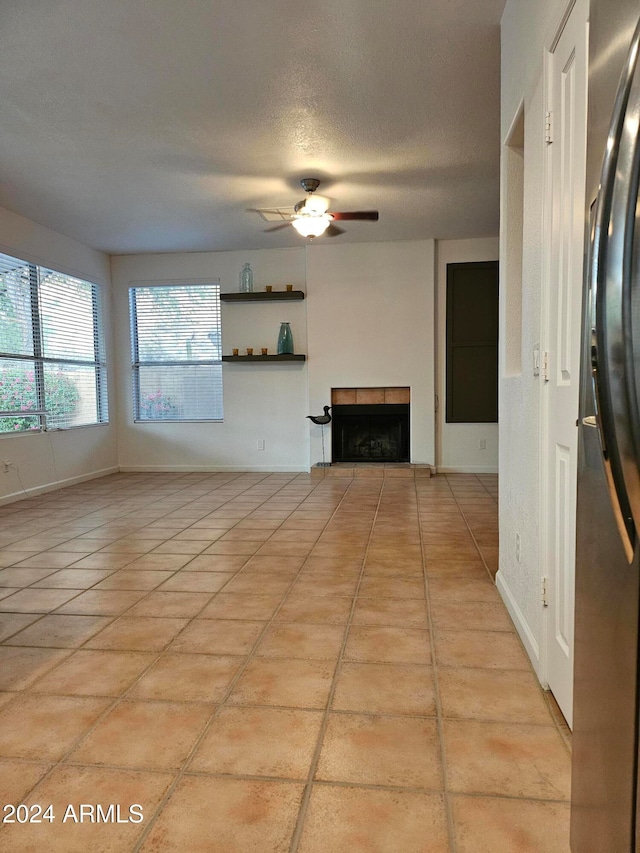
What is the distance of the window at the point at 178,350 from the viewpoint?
22.7ft

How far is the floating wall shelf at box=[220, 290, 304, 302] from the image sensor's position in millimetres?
6492

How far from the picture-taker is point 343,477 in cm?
628

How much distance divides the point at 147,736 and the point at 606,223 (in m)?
1.65

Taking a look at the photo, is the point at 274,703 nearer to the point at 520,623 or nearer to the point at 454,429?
the point at 520,623

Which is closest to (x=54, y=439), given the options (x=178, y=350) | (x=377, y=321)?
(x=178, y=350)

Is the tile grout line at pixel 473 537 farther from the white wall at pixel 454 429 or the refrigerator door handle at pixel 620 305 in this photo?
the refrigerator door handle at pixel 620 305

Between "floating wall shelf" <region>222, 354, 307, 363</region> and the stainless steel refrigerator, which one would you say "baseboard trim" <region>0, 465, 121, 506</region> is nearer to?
"floating wall shelf" <region>222, 354, 307, 363</region>

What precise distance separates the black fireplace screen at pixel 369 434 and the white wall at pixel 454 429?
43 centimetres

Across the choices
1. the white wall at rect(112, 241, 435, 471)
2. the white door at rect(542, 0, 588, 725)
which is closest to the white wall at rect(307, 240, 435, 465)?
the white wall at rect(112, 241, 435, 471)

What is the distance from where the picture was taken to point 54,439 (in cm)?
586

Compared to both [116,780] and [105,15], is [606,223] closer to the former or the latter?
[116,780]

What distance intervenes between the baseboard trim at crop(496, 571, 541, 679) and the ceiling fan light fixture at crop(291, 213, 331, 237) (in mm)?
3043

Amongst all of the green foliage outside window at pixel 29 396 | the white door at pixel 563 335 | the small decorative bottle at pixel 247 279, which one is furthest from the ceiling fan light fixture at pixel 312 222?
the green foliage outside window at pixel 29 396

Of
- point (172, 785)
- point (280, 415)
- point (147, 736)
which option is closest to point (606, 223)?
point (172, 785)
